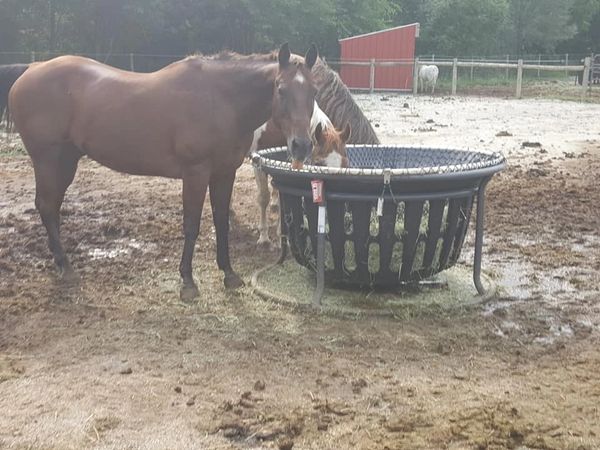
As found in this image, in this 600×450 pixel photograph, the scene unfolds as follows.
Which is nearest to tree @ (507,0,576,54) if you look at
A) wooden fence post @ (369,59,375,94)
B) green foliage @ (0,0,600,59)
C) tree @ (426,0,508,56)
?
tree @ (426,0,508,56)

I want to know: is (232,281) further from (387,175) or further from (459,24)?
(459,24)

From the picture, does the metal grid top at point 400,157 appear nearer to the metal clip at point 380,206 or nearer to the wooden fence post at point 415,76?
the metal clip at point 380,206

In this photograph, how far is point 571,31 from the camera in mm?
41406

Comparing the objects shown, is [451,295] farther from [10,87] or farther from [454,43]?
[454,43]

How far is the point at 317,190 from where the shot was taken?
12.5ft

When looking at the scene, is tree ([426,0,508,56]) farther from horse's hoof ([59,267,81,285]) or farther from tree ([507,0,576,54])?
horse's hoof ([59,267,81,285])

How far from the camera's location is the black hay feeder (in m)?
3.79

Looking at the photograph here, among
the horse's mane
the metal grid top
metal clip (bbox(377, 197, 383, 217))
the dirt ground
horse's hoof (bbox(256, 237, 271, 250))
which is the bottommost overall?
the dirt ground

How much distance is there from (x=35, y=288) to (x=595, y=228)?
4480 mm

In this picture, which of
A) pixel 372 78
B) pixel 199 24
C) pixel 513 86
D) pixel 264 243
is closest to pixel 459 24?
pixel 513 86

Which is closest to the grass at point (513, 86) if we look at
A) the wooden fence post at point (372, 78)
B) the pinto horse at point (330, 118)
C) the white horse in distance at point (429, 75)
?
the white horse in distance at point (429, 75)

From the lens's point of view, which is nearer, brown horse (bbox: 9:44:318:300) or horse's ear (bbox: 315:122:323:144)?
brown horse (bbox: 9:44:318:300)

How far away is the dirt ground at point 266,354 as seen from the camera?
2648mm

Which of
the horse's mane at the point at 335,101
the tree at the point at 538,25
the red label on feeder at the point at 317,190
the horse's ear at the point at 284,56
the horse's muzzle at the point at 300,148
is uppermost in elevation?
the tree at the point at 538,25
